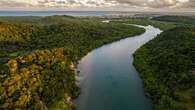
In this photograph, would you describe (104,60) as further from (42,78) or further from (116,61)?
(42,78)

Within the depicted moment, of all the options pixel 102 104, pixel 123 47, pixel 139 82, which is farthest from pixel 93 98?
pixel 123 47

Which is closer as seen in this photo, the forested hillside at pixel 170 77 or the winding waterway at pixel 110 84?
the forested hillside at pixel 170 77

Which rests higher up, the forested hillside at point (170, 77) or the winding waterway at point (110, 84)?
the forested hillside at point (170, 77)

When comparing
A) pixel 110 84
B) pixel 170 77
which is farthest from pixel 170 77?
pixel 110 84

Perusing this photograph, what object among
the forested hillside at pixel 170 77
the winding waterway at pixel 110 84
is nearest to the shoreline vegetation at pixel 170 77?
the forested hillside at pixel 170 77

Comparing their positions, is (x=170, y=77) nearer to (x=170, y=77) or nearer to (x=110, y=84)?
(x=170, y=77)

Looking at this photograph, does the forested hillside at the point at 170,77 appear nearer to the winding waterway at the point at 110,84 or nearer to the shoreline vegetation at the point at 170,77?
the shoreline vegetation at the point at 170,77
